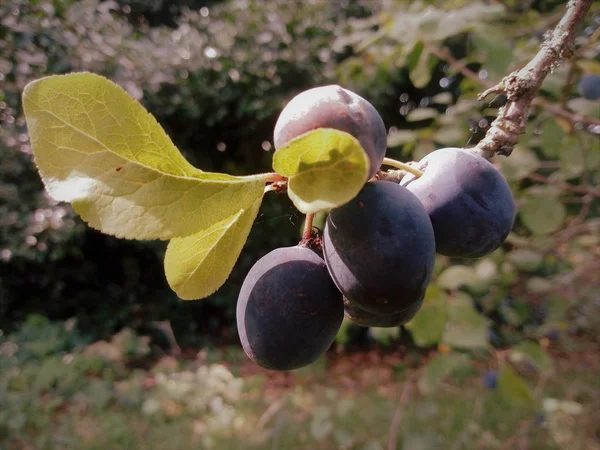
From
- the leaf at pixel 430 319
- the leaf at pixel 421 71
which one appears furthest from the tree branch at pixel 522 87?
the leaf at pixel 421 71

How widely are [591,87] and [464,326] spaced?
Answer: 1.07m

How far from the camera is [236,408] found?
3309 mm

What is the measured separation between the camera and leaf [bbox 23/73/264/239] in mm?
440

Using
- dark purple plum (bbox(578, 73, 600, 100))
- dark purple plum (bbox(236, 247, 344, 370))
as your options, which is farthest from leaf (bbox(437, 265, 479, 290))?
dark purple plum (bbox(236, 247, 344, 370))

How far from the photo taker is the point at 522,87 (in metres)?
0.56

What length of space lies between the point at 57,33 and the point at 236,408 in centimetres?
282

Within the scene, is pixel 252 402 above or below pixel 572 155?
below

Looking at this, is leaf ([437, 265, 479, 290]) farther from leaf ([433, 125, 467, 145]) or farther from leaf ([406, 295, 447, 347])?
leaf ([433, 125, 467, 145])

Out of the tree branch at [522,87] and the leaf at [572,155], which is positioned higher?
the tree branch at [522,87]

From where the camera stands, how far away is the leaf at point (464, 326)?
1.63 m

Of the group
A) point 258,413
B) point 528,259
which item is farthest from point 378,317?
point 258,413

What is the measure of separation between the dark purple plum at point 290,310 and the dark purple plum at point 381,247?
0.06m

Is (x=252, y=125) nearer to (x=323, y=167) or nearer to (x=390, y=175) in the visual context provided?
(x=390, y=175)

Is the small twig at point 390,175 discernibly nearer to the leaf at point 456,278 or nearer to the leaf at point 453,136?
the leaf at point 456,278
